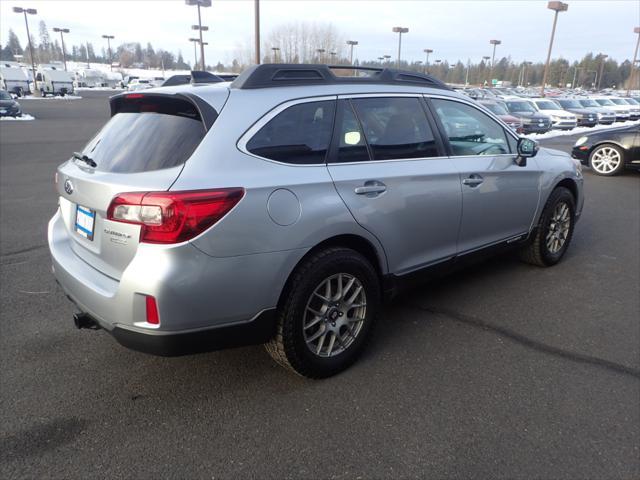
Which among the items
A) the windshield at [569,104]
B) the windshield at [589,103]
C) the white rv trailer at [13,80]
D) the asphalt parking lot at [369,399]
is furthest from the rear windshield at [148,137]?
the white rv trailer at [13,80]

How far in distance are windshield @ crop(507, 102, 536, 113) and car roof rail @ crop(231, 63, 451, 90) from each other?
2038 cm

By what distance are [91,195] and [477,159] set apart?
290 cm

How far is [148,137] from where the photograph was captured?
268 cm

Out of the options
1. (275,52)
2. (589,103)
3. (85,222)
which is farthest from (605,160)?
(275,52)

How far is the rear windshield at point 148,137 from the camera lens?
2518mm

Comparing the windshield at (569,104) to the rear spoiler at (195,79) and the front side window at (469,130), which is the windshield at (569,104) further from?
the rear spoiler at (195,79)

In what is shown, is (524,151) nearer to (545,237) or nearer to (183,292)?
(545,237)

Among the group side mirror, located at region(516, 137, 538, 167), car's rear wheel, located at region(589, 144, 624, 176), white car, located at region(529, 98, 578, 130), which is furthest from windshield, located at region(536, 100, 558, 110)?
side mirror, located at region(516, 137, 538, 167)

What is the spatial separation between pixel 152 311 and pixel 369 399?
53.4 inches

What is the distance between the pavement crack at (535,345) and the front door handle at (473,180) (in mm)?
1073

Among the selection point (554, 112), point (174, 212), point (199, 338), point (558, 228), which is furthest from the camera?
point (554, 112)

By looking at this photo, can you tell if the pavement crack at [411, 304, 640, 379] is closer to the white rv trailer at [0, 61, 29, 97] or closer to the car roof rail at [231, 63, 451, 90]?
the car roof rail at [231, 63, 451, 90]

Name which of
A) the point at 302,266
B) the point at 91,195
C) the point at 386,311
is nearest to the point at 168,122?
the point at 91,195

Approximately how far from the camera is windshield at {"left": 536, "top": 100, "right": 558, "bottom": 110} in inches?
972
